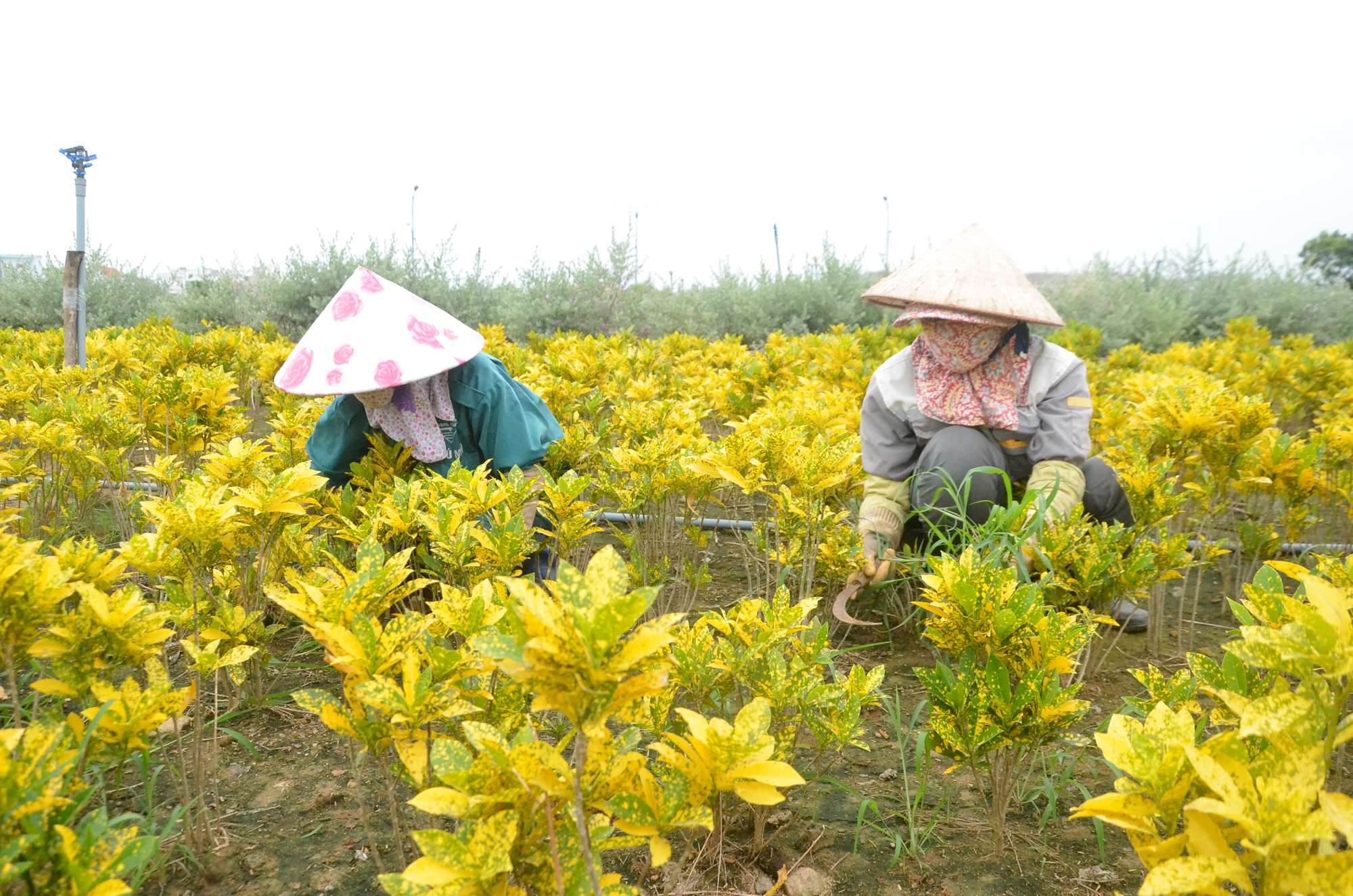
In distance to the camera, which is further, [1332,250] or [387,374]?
[1332,250]

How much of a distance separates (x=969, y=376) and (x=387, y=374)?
1.86m

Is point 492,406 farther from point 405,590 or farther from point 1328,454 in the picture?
point 1328,454

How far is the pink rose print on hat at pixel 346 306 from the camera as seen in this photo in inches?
93.9

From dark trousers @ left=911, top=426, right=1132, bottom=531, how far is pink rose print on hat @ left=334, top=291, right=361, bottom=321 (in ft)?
5.93

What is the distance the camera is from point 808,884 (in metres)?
1.51

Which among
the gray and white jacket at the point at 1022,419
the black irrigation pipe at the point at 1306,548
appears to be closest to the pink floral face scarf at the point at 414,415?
the gray and white jacket at the point at 1022,419

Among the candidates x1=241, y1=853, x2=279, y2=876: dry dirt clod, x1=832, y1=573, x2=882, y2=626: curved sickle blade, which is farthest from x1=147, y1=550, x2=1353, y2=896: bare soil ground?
x1=832, y1=573, x2=882, y2=626: curved sickle blade

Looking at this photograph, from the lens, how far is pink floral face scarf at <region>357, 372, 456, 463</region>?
246cm

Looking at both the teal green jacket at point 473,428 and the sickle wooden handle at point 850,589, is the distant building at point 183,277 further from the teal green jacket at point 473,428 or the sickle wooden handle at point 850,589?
the sickle wooden handle at point 850,589

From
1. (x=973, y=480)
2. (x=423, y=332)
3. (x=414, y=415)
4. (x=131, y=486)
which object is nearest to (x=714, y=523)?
(x=973, y=480)

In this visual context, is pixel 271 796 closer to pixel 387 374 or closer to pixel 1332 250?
pixel 387 374

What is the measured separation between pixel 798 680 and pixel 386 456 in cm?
156

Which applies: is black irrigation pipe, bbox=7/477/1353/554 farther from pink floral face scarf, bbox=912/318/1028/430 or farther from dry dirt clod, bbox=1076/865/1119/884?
dry dirt clod, bbox=1076/865/1119/884

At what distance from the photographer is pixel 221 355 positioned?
16.4 feet
